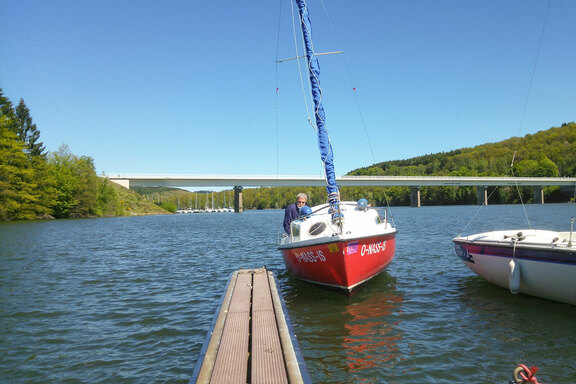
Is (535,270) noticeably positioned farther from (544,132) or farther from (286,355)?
(544,132)

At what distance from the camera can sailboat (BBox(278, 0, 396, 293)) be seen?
9.42 metres

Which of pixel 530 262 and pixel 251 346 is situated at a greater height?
pixel 530 262

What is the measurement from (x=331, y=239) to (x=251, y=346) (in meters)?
4.07

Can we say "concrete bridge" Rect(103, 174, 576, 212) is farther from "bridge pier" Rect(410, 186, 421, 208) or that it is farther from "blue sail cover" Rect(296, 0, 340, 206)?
"blue sail cover" Rect(296, 0, 340, 206)

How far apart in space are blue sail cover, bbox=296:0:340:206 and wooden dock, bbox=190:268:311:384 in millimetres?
5259

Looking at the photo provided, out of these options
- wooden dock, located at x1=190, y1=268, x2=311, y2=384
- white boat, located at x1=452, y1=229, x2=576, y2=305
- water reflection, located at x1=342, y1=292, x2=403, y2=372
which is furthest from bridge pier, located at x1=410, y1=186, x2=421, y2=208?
wooden dock, located at x1=190, y1=268, x2=311, y2=384

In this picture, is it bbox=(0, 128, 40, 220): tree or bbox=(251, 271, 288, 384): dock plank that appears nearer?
bbox=(251, 271, 288, 384): dock plank

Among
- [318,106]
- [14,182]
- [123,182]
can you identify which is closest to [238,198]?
[123,182]

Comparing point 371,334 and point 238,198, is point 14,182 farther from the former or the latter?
point 238,198

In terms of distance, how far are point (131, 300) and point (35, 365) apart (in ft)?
13.7

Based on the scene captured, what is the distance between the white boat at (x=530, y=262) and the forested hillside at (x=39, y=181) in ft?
185

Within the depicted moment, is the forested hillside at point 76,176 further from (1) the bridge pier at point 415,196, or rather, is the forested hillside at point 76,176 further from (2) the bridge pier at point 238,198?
(2) the bridge pier at point 238,198

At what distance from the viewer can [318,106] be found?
12.8 meters

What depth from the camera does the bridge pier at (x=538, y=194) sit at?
106688 mm
